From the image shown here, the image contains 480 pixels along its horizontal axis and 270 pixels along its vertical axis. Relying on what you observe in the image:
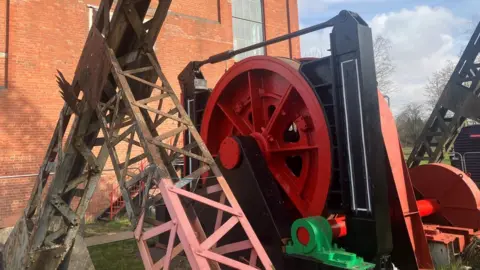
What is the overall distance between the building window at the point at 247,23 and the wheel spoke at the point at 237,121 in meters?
13.5

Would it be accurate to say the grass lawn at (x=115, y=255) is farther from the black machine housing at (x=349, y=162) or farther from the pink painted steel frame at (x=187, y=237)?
the pink painted steel frame at (x=187, y=237)

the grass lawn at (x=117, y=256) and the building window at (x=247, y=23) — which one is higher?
the building window at (x=247, y=23)

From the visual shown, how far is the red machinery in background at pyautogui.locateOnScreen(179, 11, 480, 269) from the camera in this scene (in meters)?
3.54

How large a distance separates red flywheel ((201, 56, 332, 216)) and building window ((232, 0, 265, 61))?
536 inches

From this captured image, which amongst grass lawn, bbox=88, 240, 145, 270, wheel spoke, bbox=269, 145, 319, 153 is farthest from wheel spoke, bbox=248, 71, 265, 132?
grass lawn, bbox=88, 240, 145, 270

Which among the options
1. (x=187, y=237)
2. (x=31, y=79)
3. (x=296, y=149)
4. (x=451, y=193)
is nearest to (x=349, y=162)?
(x=296, y=149)

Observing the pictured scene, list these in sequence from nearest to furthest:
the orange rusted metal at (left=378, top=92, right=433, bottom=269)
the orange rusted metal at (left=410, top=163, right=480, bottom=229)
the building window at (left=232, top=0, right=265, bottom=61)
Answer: the orange rusted metal at (left=378, top=92, right=433, bottom=269) < the orange rusted metal at (left=410, top=163, right=480, bottom=229) < the building window at (left=232, top=0, right=265, bottom=61)

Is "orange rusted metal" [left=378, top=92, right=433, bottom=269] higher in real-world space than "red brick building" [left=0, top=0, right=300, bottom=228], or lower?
lower

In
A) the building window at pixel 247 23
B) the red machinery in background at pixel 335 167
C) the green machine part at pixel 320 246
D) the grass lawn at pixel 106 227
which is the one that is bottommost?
the grass lawn at pixel 106 227

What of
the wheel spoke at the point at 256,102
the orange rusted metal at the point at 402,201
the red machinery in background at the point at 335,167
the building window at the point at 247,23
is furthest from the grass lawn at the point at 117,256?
the building window at the point at 247,23

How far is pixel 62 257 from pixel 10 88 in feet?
29.4

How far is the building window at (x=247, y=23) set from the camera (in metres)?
18.9

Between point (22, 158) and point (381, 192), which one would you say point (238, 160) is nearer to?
point (381, 192)

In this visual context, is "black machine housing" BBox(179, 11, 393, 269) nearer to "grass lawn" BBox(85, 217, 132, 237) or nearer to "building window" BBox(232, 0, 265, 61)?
Answer: "grass lawn" BBox(85, 217, 132, 237)
